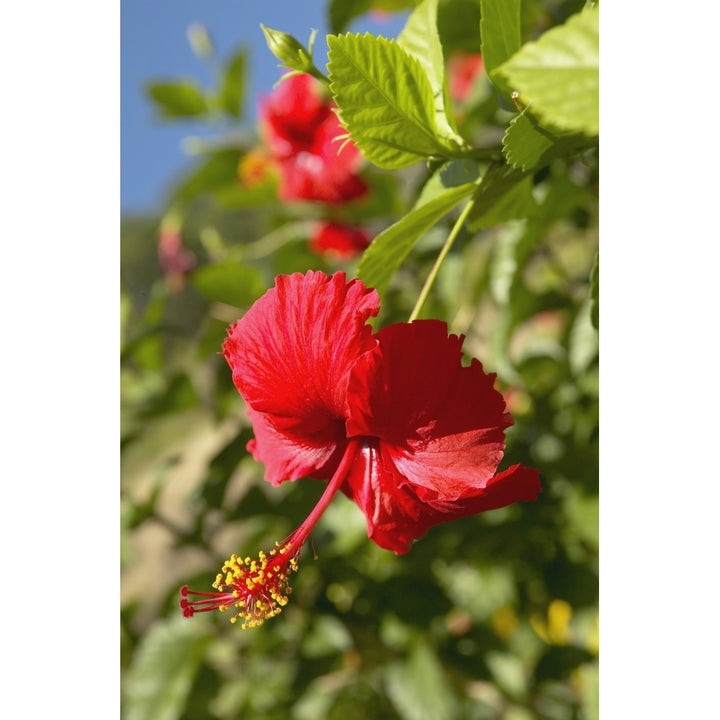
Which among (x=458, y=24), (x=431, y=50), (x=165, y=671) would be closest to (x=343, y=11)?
(x=458, y=24)

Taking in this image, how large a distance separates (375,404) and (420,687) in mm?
792

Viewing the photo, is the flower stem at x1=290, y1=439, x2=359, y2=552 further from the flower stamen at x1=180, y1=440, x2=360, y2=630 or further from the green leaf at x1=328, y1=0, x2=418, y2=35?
the green leaf at x1=328, y1=0, x2=418, y2=35

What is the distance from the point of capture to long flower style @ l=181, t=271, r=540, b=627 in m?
0.46

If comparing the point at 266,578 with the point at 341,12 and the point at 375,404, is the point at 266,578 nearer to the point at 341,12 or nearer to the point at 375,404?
the point at 375,404

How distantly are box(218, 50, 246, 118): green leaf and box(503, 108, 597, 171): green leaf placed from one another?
0.85m

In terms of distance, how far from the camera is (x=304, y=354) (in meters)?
0.48

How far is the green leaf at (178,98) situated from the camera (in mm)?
1229

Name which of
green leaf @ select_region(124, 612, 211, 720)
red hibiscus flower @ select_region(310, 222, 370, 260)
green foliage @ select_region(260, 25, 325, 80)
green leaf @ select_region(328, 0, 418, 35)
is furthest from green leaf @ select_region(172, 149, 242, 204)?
green foliage @ select_region(260, 25, 325, 80)

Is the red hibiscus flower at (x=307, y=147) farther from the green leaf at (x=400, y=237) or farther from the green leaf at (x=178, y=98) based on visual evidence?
the green leaf at (x=400, y=237)

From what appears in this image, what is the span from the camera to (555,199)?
31.9 inches

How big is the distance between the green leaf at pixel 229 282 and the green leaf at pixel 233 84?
355 millimetres

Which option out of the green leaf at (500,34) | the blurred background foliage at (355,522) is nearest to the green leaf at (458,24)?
the blurred background foliage at (355,522)

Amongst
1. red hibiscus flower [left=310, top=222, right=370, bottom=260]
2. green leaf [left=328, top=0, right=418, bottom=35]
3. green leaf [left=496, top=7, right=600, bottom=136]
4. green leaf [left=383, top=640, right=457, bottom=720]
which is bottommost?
green leaf [left=383, top=640, right=457, bottom=720]
